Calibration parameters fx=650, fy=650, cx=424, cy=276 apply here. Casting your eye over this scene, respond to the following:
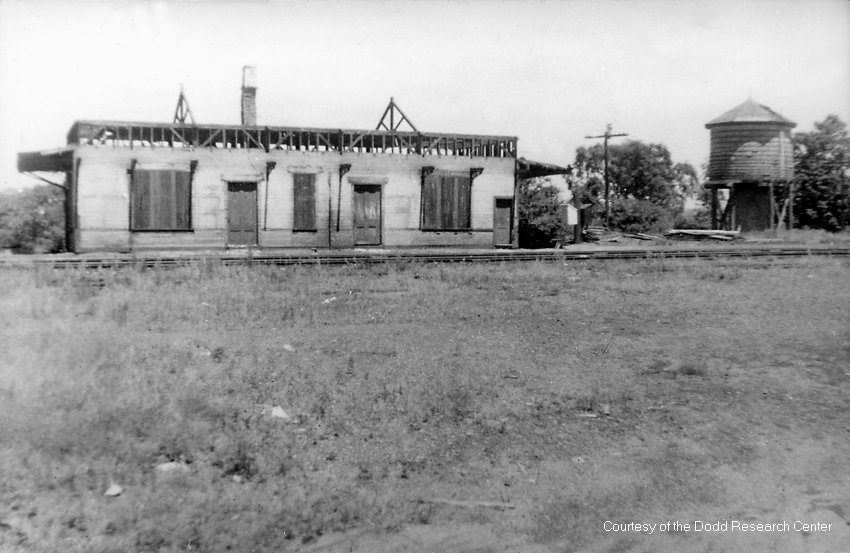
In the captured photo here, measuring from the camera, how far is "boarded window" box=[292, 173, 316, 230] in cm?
2144

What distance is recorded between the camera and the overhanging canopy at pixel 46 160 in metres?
19.4

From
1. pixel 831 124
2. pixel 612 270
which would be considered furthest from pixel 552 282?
pixel 831 124

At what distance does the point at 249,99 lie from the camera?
22.2 m

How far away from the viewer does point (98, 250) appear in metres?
19.8

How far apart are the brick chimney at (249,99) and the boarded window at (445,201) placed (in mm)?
6300

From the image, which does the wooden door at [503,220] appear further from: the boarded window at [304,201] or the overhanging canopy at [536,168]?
the boarded window at [304,201]

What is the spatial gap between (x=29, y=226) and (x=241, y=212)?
29.2 ft

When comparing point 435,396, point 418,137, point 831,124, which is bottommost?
point 435,396

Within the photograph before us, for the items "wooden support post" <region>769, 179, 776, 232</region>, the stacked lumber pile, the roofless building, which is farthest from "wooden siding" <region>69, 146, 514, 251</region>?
"wooden support post" <region>769, 179, 776, 232</region>

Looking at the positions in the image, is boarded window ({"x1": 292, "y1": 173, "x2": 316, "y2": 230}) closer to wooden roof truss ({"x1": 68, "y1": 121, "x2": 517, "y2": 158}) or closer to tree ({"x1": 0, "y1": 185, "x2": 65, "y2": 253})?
wooden roof truss ({"x1": 68, "y1": 121, "x2": 517, "y2": 158})

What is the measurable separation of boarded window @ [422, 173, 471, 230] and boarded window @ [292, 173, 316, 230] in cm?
381

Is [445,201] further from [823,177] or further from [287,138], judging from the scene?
[823,177]

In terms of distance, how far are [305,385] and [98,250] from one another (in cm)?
1615

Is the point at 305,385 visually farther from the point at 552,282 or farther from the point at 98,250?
the point at 98,250
